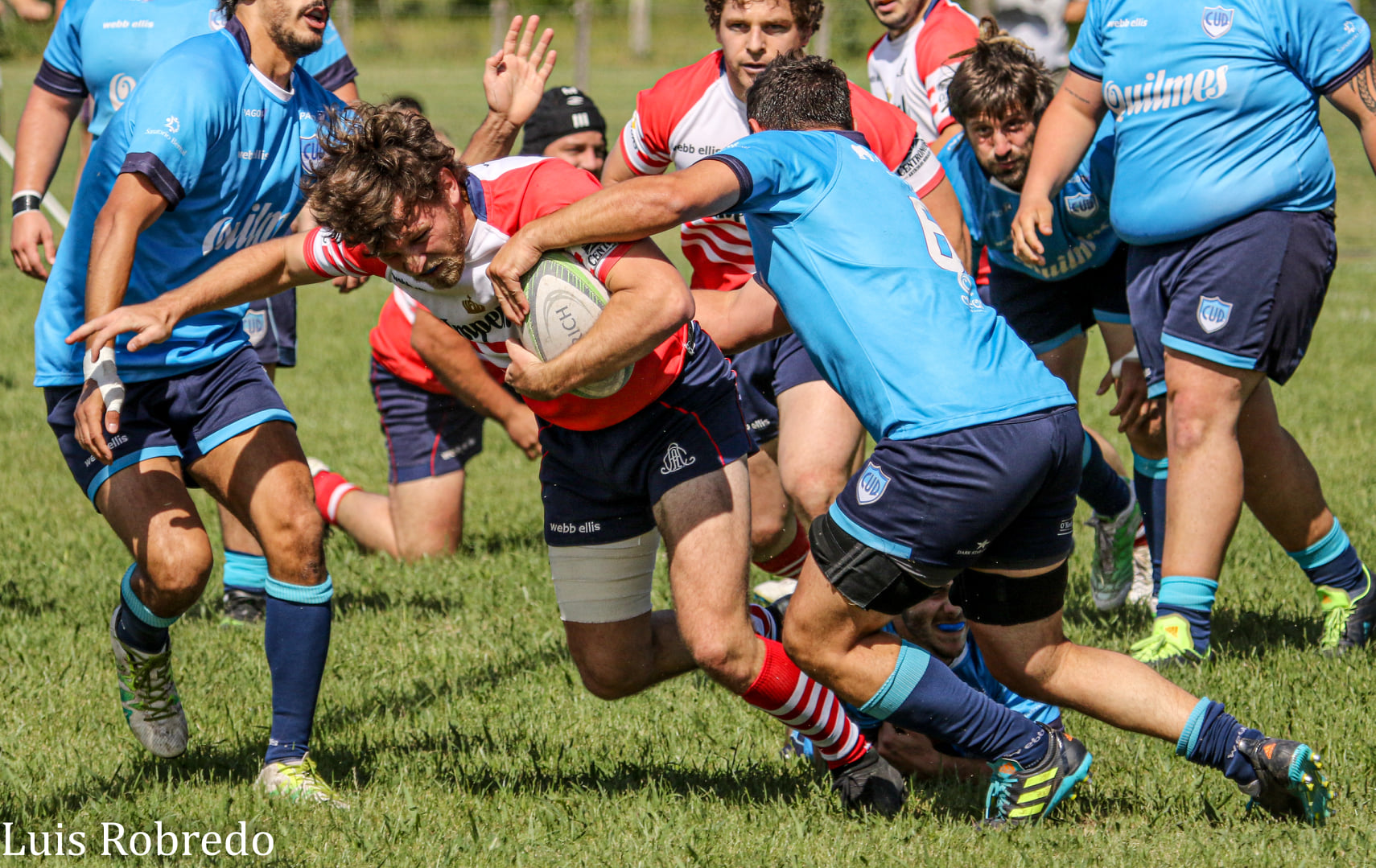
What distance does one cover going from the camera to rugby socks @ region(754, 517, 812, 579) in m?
5.75

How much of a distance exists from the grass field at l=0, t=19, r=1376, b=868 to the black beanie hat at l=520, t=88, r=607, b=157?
6.43 ft

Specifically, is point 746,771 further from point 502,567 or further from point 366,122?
point 502,567

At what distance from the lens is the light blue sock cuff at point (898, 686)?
3.69 m

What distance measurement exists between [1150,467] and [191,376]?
11.6 feet

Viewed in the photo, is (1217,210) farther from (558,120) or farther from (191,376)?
(558,120)

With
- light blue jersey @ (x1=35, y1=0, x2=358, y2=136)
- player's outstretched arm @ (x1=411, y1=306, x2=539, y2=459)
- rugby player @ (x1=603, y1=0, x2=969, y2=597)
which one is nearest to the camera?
rugby player @ (x1=603, y1=0, x2=969, y2=597)

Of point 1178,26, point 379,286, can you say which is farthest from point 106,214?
point 379,286

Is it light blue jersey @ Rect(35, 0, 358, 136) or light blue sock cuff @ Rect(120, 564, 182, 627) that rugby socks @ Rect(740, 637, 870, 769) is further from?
light blue jersey @ Rect(35, 0, 358, 136)

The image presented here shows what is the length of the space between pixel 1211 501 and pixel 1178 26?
1589 mm

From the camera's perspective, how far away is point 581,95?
296 inches

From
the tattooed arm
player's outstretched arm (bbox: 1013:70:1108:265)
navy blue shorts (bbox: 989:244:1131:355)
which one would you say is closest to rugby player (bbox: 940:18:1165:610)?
navy blue shorts (bbox: 989:244:1131:355)

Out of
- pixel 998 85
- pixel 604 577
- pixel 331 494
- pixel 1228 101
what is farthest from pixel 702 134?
pixel 331 494

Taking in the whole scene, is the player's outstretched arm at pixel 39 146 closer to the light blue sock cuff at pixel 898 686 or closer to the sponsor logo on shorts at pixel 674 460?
the sponsor logo on shorts at pixel 674 460

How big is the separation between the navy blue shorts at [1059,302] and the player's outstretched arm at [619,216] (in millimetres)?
3023
